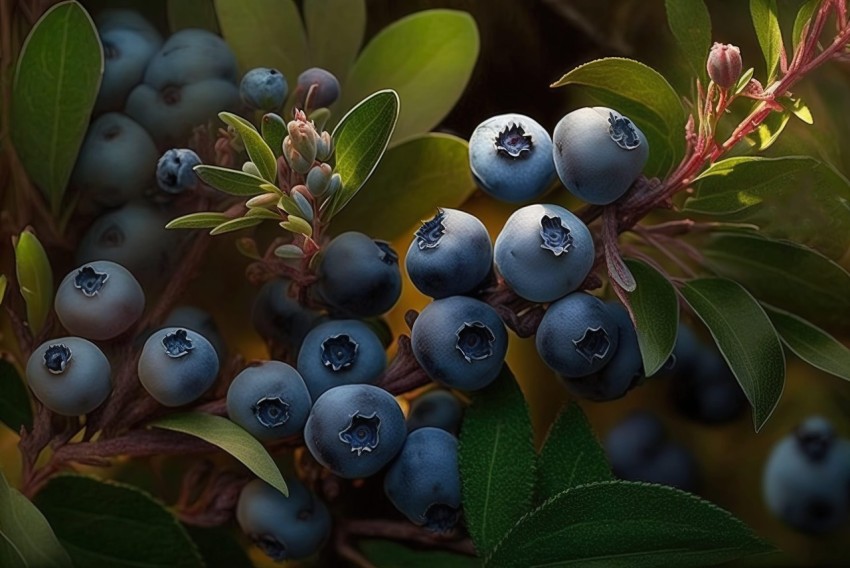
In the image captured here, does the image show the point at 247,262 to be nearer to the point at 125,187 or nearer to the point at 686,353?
the point at 125,187

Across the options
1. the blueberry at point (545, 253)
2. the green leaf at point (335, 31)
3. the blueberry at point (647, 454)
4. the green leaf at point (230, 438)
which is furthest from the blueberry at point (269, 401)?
the blueberry at point (647, 454)

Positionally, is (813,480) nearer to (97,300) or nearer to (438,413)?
(438,413)

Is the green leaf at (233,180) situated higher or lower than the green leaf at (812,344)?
higher

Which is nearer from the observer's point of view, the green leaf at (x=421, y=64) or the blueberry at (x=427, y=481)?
the blueberry at (x=427, y=481)

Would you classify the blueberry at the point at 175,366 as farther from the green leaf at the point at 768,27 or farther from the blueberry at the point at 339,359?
the green leaf at the point at 768,27

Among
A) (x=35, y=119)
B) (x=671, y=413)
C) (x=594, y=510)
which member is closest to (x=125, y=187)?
(x=35, y=119)

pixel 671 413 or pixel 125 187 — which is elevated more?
pixel 125 187

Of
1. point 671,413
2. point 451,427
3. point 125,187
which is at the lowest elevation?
point 671,413
